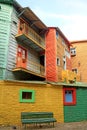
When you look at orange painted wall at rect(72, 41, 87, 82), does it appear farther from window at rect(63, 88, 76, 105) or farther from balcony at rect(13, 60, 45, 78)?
window at rect(63, 88, 76, 105)

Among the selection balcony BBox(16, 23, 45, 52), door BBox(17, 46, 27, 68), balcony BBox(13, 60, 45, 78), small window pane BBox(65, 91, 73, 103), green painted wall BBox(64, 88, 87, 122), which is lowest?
green painted wall BBox(64, 88, 87, 122)

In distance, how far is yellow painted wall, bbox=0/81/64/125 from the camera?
50.5 ft

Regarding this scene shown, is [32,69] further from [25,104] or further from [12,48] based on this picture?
[25,104]

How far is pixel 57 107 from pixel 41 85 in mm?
2408

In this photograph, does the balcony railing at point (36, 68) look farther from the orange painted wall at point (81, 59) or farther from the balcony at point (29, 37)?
the orange painted wall at point (81, 59)

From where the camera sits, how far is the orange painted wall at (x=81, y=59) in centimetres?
3388

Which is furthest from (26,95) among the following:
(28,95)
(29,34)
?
(29,34)

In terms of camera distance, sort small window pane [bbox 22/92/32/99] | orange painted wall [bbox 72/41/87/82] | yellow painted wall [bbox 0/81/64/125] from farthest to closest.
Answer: orange painted wall [bbox 72/41/87/82] → small window pane [bbox 22/92/32/99] → yellow painted wall [bbox 0/81/64/125]

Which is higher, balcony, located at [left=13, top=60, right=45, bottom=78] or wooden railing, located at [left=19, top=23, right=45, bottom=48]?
wooden railing, located at [left=19, top=23, right=45, bottom=48]

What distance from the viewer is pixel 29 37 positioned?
21.2 meters

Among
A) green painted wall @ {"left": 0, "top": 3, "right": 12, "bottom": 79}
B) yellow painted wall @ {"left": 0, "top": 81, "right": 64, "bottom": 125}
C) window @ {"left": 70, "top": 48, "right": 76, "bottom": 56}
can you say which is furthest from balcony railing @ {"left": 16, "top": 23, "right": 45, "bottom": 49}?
window @ {"left": 70, "top": 48, "right": 76, "bottom": 56}

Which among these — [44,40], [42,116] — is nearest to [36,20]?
[44,40]

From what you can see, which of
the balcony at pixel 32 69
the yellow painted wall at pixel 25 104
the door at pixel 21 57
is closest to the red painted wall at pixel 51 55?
the balcony at pixel 32 69

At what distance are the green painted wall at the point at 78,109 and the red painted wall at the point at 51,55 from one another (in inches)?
250
